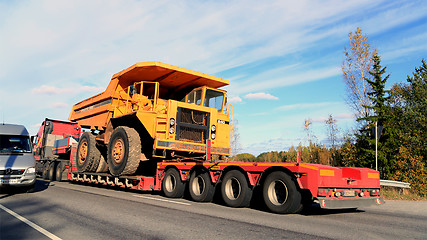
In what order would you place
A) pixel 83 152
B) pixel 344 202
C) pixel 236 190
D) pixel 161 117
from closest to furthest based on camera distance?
pixel 344 202, pixel 236 190, pixel 161 117, pixel 83 152

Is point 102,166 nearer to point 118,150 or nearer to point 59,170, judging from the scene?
point 118,150

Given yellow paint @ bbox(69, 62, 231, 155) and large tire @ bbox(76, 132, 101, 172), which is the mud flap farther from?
large tire @ bbox(76, 132, 101, 172)

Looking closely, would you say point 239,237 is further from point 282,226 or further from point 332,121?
point 332,121

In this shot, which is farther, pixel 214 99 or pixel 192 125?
pixel 214 99

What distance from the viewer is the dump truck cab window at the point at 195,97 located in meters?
11.5

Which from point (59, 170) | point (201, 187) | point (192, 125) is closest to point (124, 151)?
point (192, 125)

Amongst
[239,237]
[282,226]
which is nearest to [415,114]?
[282,226]

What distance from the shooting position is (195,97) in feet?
38.1

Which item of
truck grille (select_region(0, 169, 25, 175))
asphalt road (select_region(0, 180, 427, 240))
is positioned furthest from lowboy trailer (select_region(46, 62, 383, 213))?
truck grille (select_region(0, 169, 25, 175))

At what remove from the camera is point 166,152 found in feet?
35.7

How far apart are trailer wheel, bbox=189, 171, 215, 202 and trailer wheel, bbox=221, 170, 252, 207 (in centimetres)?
61

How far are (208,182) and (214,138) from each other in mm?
2483

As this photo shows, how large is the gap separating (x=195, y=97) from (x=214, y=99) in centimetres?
70

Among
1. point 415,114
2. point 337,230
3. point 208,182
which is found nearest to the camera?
point 337,230
